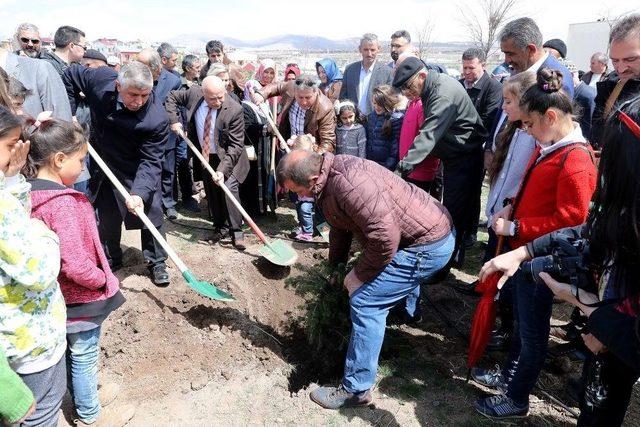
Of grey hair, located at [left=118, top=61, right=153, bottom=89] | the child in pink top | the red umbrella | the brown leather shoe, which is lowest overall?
the brown leather shoe

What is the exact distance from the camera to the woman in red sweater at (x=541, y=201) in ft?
8.20

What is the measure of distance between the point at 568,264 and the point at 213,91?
13.2 feet

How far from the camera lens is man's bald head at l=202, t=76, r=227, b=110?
4965mm

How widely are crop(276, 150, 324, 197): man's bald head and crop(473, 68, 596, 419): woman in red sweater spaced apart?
1.19 m

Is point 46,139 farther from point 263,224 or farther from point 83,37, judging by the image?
point 83,37

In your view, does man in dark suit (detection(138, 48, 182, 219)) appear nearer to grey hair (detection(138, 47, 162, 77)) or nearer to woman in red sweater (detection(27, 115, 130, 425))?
grey hair (detection(138, 47, 162, 77))

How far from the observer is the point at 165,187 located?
6488 mm

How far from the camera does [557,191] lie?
8.42 ft

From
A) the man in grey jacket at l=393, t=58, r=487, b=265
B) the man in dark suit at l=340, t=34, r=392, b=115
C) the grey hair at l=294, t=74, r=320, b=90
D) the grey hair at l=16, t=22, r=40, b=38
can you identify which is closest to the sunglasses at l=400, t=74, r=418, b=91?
the man in grey jacket at l=393, t=58, r=487, b=265

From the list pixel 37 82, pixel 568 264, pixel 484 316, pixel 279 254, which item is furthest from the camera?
pixel 279 254

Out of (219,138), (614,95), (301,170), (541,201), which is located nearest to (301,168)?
(301,170)

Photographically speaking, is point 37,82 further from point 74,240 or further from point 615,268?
point 615,268

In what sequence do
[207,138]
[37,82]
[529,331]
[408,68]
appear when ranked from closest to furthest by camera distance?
[529,331], [37,82], [408,68], [207,138]

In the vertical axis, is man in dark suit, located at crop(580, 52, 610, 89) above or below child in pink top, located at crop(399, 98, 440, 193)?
above
